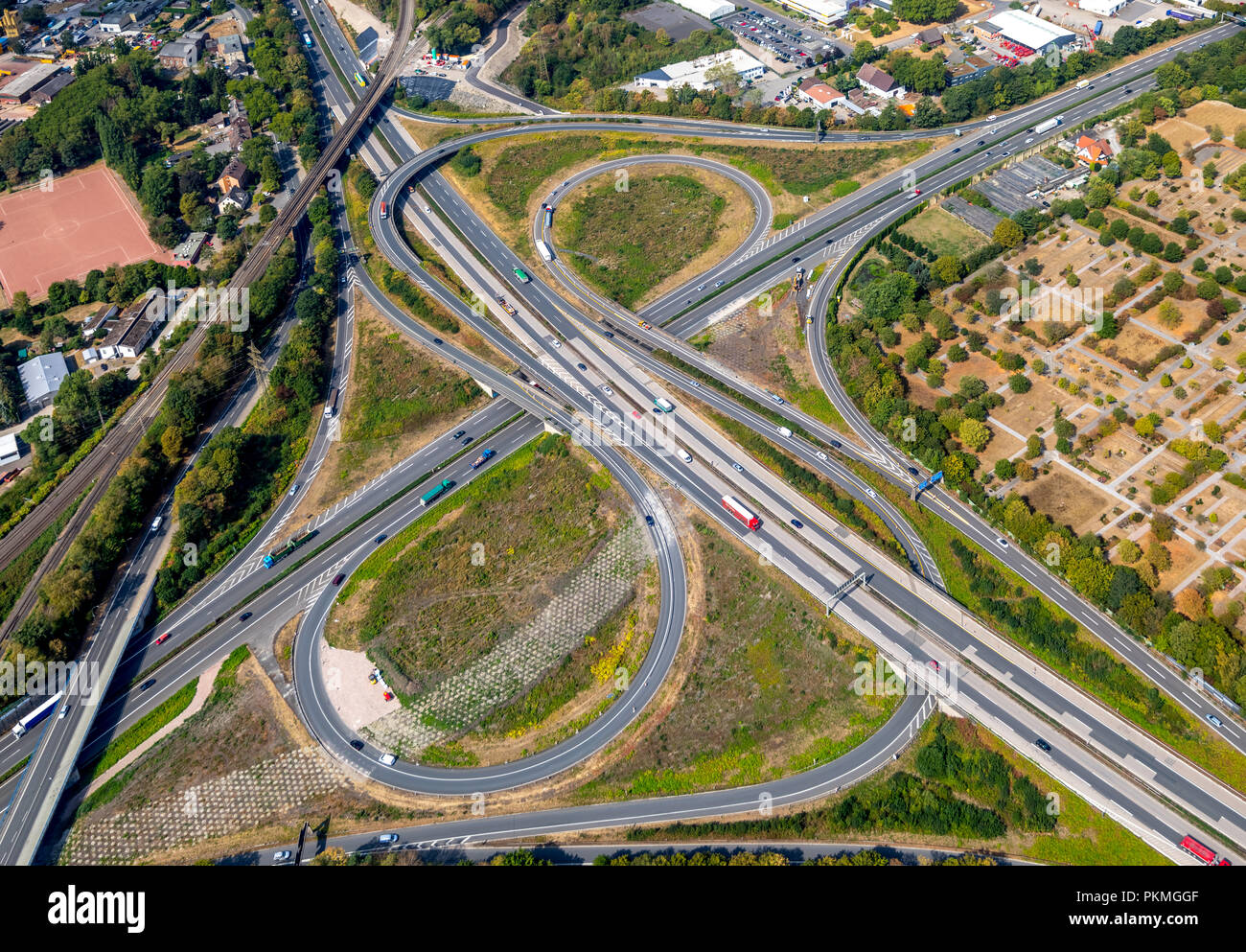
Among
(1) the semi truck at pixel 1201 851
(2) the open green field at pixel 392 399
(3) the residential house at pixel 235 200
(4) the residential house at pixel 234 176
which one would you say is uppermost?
(4) the residential house at pixel 234 176

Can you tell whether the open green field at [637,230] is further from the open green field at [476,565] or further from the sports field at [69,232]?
the sports field at [69,232]

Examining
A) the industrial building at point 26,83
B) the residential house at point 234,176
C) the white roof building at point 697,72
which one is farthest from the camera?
the industrial building at point 26,83

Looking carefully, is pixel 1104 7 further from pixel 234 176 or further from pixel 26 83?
pixel 26 83

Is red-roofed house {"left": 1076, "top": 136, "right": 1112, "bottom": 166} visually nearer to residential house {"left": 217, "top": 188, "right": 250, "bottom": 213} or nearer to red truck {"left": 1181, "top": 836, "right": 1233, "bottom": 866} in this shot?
red truck {"left": 1181, "top": 836, "right": 1233, "bottom": 866}

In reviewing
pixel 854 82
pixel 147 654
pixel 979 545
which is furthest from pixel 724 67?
pixel 147 654

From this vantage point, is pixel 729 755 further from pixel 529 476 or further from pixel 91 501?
pixel 91 501

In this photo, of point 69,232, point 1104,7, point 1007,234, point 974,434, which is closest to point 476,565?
point 974,434

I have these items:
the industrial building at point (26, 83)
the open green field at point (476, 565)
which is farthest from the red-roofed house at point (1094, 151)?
the industrial building at point (26, 83)
